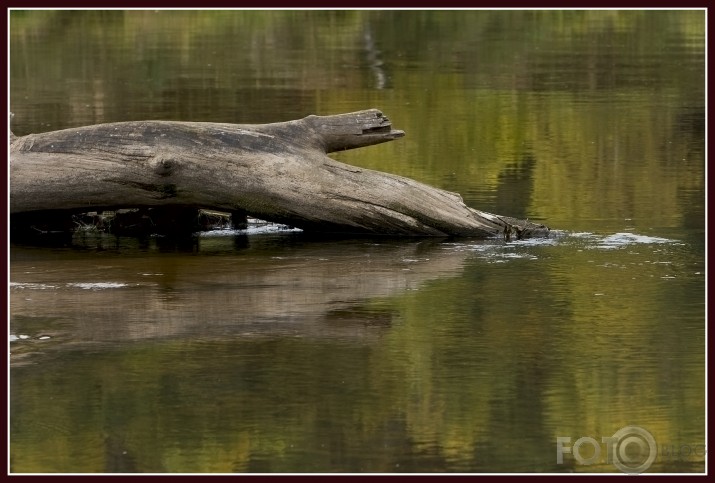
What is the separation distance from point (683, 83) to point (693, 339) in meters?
15.6

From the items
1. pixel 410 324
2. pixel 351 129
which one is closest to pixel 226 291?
pixel 410 324

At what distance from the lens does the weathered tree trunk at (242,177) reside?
13820mm

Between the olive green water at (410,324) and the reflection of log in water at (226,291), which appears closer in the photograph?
the olive green water at (410,324)

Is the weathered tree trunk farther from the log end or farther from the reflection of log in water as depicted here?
the reflection of log in water

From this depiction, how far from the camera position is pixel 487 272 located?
508 inches

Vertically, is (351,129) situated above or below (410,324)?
Result: above

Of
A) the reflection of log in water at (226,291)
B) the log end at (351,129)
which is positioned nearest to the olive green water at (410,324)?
the reflection of log in water at (226,291)

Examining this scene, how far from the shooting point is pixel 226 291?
40.5 ft

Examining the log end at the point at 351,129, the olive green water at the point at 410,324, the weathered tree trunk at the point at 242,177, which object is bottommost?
the olive green water at the point at 410,324

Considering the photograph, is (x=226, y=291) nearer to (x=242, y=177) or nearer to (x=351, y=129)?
(x=242, y=177)

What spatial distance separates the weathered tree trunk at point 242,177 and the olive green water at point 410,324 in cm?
27

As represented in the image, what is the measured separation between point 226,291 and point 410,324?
1645 millimetres

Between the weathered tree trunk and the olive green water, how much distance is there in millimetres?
270

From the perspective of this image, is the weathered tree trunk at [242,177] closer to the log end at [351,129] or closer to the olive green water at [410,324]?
the log end at [351,129]
